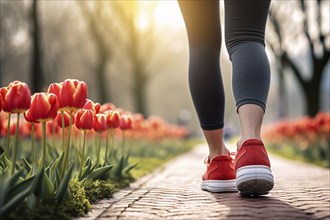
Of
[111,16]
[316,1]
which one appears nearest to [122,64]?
[111,16]

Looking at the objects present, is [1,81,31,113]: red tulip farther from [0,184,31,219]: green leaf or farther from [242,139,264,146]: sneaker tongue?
[242,139,264,146]: sneaker tongue

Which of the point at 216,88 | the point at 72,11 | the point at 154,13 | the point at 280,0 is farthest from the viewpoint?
the point at 72,11

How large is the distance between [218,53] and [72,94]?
2.88ft

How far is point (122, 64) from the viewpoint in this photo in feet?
86.0

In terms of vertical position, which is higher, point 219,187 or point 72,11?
point 72,11

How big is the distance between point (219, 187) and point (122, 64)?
76.9 ft

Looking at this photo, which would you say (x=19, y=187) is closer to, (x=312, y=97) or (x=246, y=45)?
(x=246, y=45)

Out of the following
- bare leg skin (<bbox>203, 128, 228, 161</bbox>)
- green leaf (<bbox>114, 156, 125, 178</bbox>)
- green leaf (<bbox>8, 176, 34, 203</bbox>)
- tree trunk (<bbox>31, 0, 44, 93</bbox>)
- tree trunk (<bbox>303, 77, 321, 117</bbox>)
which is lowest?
green leaf (<bbox>8, 176, 34, 203</bbox>)

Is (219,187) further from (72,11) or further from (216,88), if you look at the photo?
(72,11)

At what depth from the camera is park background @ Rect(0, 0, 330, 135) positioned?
44.1 feet

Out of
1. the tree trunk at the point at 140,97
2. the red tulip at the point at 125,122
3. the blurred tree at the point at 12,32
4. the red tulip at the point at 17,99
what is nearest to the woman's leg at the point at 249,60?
the red tulip at the point at 17,99

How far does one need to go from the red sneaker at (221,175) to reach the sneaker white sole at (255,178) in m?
0.45

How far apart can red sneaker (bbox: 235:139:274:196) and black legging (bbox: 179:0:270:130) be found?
216 mm

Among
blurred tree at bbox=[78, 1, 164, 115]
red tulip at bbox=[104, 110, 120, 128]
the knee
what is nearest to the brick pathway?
red tulip at bbox=[104, 110, 120, 128]
